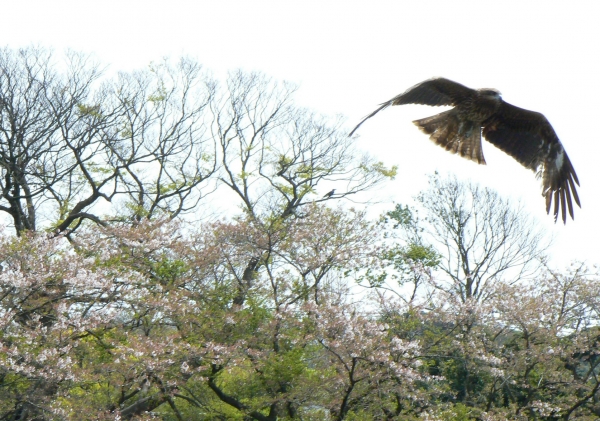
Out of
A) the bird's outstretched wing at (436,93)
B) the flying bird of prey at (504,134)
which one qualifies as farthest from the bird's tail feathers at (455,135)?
the bird's outstretched wing at (436,93)

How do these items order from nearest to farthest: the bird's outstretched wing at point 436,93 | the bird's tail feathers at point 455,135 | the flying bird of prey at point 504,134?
the bird's outstretched wing at point 436,93
the flying bird of prey at point 504,134
the bird's tail feathers at point 455,135

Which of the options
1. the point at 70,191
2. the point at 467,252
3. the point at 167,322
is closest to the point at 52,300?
the point at 167,322

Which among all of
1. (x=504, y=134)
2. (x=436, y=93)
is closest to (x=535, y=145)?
(x=504, y=134)

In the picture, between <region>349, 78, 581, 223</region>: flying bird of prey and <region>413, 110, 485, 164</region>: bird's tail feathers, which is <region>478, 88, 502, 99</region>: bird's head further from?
<region>413, 110, 485, 164</region>: bird's tail feathers

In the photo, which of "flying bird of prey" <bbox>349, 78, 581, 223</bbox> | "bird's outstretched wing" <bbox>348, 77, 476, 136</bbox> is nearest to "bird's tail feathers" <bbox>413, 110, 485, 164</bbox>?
"flying bird of prey" <bbox>349, 78, 581, 223</bbox>

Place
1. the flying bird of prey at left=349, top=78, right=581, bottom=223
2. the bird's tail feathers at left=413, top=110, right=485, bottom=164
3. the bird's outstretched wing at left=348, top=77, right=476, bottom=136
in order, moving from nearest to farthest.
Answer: the bird's outstretched wing at left=348, top=77, right=476, bottom=136 → the flying bird of prey at left=349, top=78, right=581, bottom=223 → the bird's tail feathers at left=413, top=110, right=485, bottom=164

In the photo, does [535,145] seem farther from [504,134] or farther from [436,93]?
[436,93]

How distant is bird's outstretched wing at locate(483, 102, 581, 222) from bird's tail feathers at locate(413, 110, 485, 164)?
0.68 ft

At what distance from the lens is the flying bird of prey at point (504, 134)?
9.07 meters

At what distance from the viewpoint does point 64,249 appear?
523 inches

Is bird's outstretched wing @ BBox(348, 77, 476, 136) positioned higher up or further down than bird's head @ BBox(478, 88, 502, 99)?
further down

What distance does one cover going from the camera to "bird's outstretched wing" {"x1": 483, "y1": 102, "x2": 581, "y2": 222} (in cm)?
916

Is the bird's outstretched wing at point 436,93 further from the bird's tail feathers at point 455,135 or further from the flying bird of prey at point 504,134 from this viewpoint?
the bird's tail feathers at point 455,135

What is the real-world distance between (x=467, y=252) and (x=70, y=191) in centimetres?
1433
